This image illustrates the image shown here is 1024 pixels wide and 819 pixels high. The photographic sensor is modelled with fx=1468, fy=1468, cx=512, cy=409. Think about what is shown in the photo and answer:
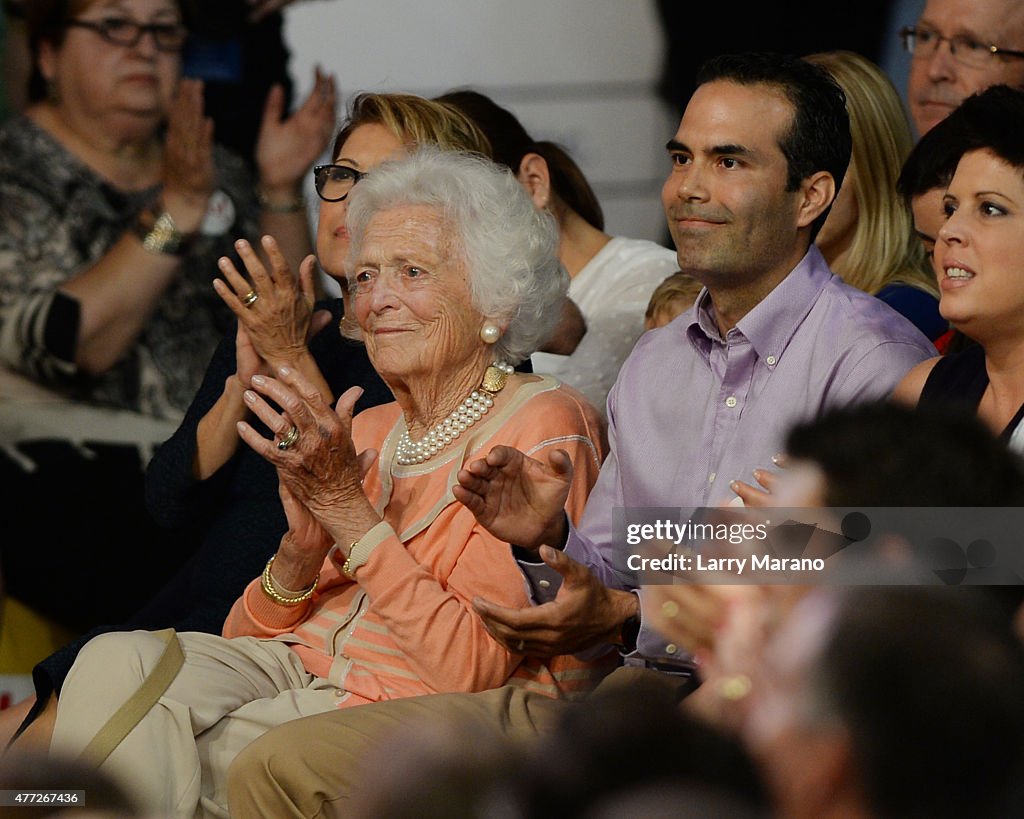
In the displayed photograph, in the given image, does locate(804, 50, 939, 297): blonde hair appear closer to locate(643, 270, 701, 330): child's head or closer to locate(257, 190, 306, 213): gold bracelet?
locate(643, 270, 701, 330): child's head

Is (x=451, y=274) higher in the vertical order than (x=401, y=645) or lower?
higher

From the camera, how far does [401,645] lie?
7.72 feet

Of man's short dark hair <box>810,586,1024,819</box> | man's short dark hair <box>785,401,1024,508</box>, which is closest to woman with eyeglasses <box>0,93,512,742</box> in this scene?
man's short dark hair <box>785,401,1024,508</box>

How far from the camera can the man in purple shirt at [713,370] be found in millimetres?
2301

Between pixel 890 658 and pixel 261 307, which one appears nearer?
pixel 890 658

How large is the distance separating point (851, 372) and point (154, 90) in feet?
8.86

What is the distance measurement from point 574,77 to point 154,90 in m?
1.26

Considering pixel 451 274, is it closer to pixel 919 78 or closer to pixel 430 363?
pixel 430 363

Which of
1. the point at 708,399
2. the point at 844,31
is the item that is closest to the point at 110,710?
the point at 708,399

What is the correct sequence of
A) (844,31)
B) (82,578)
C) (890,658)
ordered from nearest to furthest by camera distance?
(890,658) < (844,31) < (82,578)

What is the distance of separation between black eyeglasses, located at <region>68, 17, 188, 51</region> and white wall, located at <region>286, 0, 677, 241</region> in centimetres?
34

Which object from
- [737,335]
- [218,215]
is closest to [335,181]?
[737,335]


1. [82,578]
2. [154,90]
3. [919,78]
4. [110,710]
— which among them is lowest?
[82,578]

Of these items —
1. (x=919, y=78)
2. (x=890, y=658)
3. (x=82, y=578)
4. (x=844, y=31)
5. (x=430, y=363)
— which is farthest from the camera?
(x=82, y=578)
